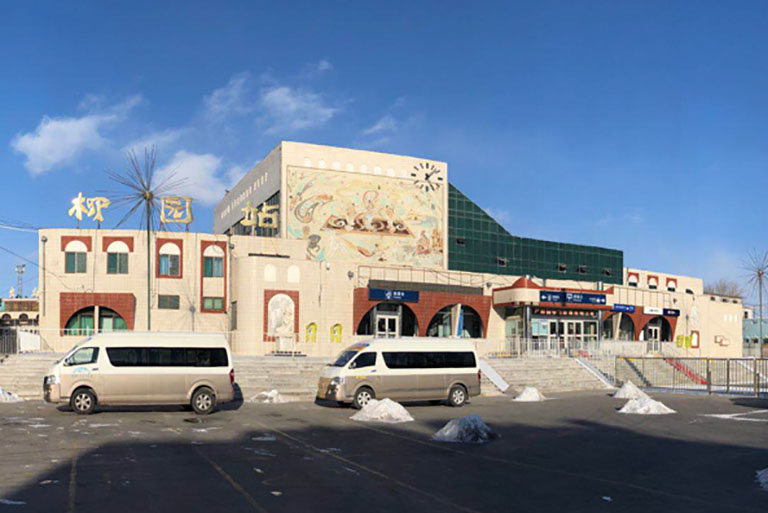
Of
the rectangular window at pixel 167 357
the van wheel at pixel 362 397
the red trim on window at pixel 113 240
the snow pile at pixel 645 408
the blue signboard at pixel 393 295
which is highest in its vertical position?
the red trim on window at pixel 113 240

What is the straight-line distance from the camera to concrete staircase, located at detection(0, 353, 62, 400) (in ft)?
91.5

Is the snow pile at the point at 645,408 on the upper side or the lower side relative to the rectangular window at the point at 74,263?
lower

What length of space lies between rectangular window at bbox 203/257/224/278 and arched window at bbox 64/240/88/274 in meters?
7.61

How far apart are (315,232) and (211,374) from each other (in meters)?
28.7

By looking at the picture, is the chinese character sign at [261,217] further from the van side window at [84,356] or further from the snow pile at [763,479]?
the snow pile at [763,479]

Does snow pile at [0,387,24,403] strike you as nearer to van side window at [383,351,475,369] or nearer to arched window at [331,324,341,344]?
van side window at [383,351,475,369]

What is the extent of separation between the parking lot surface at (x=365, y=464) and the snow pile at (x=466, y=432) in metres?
0.41

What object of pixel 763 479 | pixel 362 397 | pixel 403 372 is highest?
pixel 403 372

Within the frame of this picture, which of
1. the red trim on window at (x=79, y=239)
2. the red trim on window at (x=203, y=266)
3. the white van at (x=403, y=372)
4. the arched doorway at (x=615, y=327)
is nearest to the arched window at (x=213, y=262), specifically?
the red trim on window at (x=203, y=266)

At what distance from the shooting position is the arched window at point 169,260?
45.9 m

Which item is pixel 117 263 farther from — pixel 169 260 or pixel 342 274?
pixel 342 274

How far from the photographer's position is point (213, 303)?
46.8m

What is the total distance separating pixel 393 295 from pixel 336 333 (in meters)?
5.28

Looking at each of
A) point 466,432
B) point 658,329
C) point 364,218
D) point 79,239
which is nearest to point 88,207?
point 79,239
